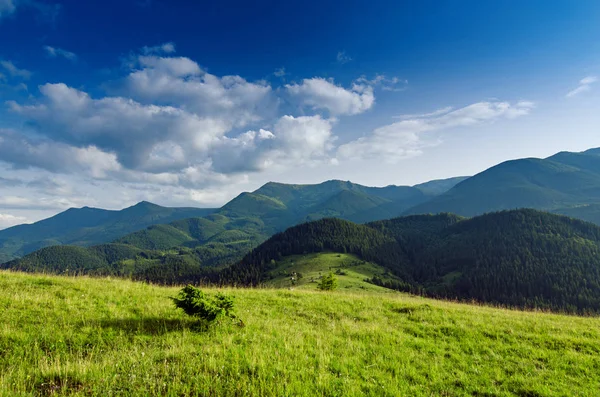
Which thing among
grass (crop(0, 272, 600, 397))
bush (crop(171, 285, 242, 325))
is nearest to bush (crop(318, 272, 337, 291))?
grass (crop(0, 272, 600, 397))

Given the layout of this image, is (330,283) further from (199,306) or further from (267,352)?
(267,352)

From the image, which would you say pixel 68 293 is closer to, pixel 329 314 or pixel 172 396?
pixel 172 396

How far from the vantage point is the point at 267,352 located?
977 centimetres

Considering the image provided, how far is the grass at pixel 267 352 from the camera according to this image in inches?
300

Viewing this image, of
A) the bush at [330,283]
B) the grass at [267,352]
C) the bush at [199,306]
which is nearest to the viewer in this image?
the grass at [267,352]

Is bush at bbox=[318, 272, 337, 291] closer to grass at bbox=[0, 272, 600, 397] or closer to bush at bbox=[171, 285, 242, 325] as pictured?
grass at bbox=[0, 272, 600, 397]

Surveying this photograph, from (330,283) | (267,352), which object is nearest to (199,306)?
(267,352)

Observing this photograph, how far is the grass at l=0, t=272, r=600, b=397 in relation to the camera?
7.62m

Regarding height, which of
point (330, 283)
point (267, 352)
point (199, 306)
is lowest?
point (330, 283)

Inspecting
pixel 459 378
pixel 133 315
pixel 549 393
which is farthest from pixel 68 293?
pixel 549 393

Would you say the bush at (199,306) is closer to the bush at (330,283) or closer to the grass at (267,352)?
the grass at (267,352)

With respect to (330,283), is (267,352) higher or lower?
higher

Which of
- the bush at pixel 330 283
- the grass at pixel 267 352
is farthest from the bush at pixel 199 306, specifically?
the bush at pixel 330 283

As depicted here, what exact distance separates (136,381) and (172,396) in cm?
118
